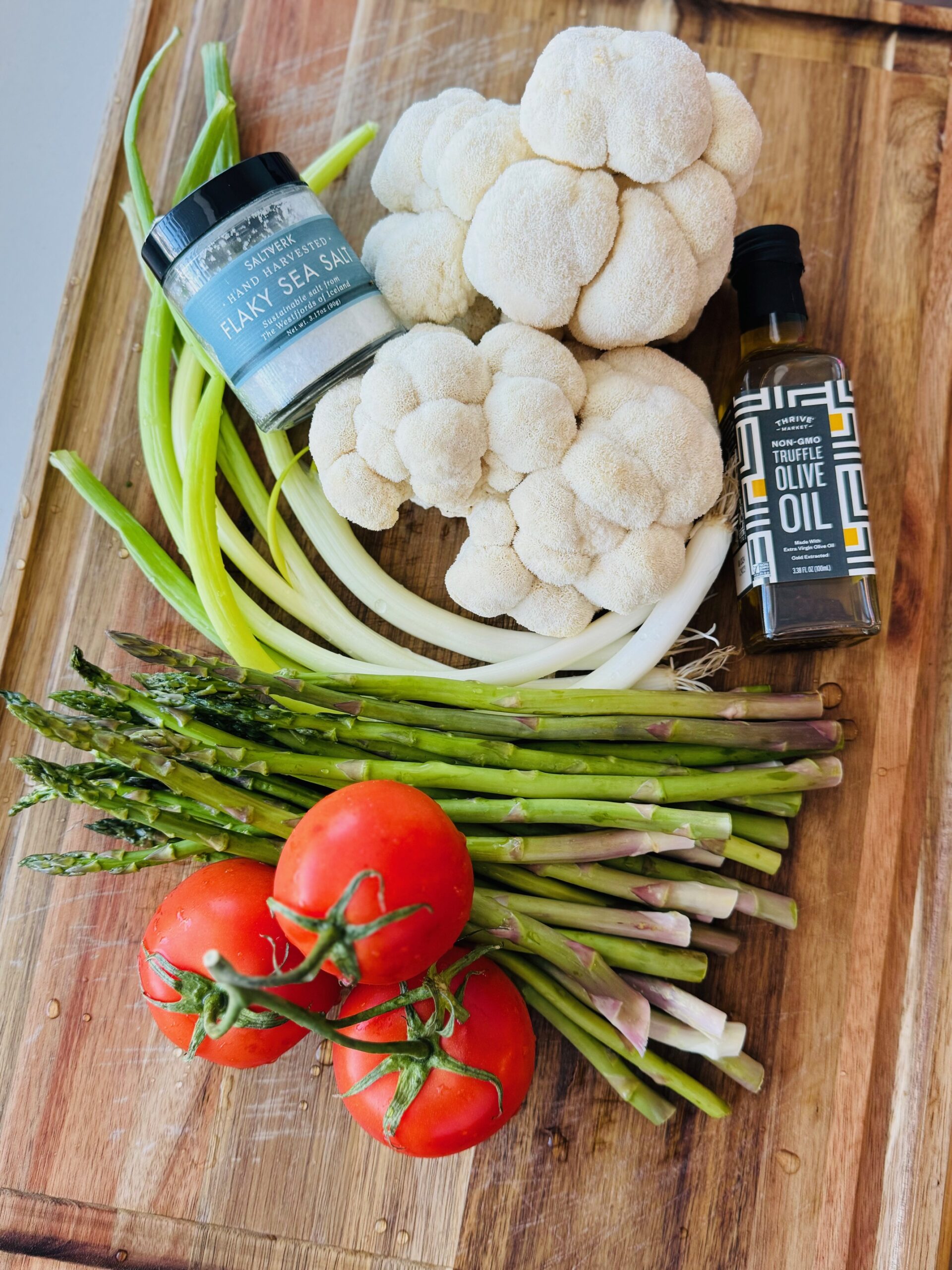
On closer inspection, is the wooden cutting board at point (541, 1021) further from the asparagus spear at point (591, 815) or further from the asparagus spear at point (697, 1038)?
the asparagus spear at point (591, 815)

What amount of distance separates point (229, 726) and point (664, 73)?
0.82 meters

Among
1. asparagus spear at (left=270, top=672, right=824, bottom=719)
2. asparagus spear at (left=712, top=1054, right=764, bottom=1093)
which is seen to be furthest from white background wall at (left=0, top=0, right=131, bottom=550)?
asparagus spear at (left=712, top=1054, right=764, bottom=1093)

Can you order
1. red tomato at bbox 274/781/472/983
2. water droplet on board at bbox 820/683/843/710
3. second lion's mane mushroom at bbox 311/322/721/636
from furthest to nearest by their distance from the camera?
water droplet on board at bbox 820/683/843/710 < second lion's mane mushroom at bbox 311/322/721/636 < red tomato at bbox 274/781/472/983

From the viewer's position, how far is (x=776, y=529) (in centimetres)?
101

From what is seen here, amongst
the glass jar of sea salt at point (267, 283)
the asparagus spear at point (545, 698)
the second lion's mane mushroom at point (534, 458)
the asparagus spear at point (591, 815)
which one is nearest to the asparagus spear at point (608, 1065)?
the asparagus spear at point (591, 815)

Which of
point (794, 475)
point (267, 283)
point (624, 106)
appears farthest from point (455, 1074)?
point (624, 106)

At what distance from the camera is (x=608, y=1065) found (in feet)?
3.39

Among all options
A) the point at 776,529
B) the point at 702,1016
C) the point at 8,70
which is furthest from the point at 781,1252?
the point at 8,70

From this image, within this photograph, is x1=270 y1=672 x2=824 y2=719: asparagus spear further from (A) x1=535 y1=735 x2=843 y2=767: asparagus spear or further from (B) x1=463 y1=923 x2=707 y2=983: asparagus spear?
(B) x1=463 y1=923 x2=707 y2=983: asparagus spear

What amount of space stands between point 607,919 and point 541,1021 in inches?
7.6

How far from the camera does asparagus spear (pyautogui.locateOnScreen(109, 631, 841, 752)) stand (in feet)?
3.20

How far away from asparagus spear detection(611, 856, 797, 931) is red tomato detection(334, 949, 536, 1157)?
0.63ft

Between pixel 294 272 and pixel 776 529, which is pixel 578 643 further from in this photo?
pixel 294 272

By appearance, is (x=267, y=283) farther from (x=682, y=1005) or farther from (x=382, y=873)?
(x=682, y=1005)
